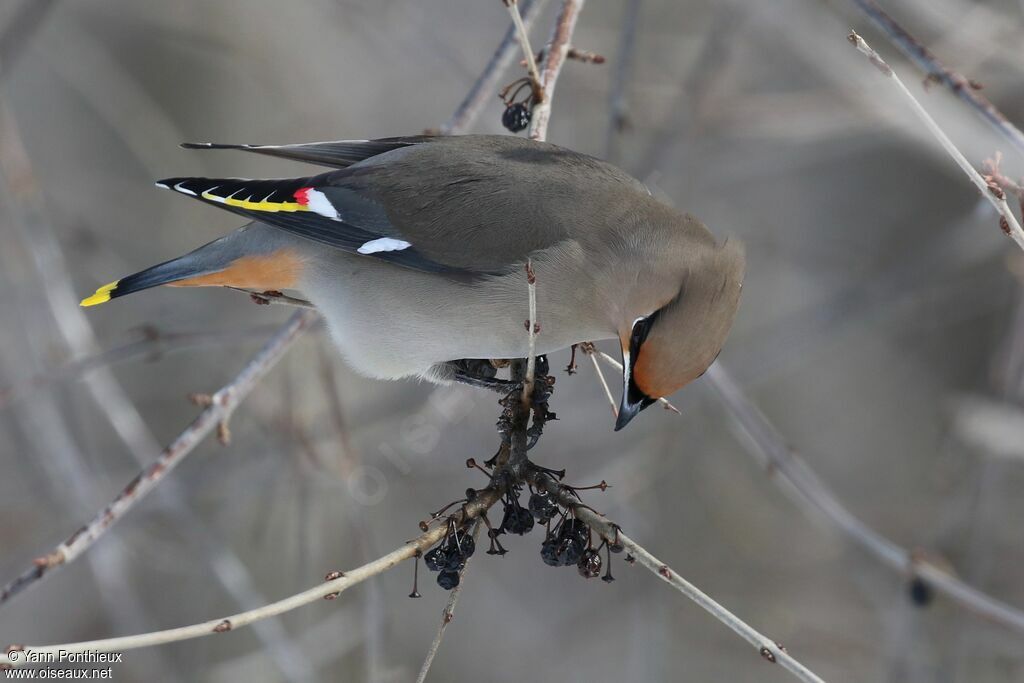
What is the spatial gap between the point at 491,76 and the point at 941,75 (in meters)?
1.48

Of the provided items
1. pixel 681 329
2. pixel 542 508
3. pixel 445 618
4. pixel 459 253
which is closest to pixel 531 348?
pixel 542 508

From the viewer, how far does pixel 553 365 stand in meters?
7.12

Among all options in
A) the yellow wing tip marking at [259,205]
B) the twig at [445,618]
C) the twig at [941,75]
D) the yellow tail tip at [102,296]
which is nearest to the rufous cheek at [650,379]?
the twig at [445,618]

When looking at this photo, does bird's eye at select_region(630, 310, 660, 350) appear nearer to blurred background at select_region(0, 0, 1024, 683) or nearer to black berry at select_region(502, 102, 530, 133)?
blurred background at select_region(0, 0, 1024, 683)

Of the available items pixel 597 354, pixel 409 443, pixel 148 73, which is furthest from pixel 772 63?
pixel 148 73

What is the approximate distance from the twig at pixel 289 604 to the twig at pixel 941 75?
168 centimetres

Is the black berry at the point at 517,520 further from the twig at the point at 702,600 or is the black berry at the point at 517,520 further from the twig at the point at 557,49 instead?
the twig at the point at 557,49

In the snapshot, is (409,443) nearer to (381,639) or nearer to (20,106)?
(381,639)

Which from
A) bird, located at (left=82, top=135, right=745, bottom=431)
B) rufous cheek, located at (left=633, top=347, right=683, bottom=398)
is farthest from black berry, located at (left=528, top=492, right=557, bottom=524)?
bird, located at (left=82, top=135, right=745, bottom=431)

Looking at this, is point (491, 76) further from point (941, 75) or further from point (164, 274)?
point (941, 75)

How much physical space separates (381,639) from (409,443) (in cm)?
178

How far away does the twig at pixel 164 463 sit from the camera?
314cm

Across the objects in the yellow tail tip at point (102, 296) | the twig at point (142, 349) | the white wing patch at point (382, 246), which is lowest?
the twig at point (142, 349)

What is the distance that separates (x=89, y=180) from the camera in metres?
9.16
